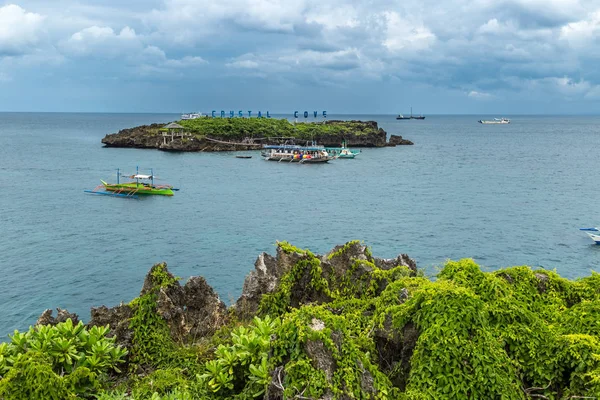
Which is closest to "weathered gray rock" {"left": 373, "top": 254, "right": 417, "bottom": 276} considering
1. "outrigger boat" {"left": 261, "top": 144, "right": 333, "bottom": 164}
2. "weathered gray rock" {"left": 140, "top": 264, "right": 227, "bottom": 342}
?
"weathered gray rock" {"left": 140, "top": 264, "right": 227, "bottom": 342}

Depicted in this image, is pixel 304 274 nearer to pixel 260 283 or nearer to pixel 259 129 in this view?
pixel 260 283

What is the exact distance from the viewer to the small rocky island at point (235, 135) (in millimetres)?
126500

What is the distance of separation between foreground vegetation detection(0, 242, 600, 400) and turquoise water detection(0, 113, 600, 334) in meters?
12.0

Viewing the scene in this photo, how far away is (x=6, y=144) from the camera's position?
457 ft

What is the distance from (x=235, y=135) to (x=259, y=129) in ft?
25.4

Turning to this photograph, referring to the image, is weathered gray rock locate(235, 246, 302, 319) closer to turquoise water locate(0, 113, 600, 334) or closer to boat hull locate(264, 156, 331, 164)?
turquoise water locate(0, 113, 600, 334)

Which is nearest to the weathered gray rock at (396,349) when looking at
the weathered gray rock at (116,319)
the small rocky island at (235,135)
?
the weathered gray rock at (116,319)

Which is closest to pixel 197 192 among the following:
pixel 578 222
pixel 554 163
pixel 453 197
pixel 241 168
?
pixel 241 168

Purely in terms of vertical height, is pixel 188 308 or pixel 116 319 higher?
pixel 116 319

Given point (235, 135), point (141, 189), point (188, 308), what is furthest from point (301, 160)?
point (188, 308)

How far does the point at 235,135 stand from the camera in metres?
135

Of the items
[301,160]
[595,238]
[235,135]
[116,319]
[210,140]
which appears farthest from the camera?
[235,135]

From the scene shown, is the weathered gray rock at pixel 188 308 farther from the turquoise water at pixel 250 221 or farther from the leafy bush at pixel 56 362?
the turquoise water at pixel 250 221

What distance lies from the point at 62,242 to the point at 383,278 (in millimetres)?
35405
